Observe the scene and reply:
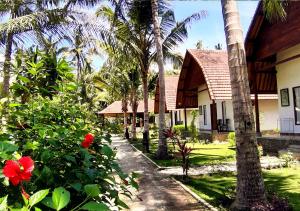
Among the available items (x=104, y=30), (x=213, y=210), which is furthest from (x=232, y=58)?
(x=104, y=30)

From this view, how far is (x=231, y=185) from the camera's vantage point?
927cm

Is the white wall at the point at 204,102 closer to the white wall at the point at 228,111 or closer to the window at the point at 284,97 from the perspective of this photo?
the white wall at the point at 228,111

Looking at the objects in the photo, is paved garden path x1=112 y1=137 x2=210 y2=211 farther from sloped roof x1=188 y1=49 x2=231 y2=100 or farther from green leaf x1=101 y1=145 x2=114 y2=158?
sloped roof x1=188 y1=49 x2=231 y2=100

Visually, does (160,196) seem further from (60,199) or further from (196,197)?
(60,199)

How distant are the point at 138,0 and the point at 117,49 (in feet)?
18.7

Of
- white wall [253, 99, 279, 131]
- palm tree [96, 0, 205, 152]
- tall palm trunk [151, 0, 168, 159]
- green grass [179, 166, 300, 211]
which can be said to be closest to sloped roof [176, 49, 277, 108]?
white wall [253, 99, 279, 131]

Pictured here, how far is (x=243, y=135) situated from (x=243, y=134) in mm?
19

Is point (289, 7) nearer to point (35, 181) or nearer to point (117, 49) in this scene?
point (117, 49)

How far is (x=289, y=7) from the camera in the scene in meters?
14.0

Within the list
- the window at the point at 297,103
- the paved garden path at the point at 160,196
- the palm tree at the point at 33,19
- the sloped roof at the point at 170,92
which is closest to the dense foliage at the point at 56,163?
the paved garden path at the point at 160,196

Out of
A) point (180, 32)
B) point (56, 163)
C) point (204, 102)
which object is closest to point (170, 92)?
point (204, 102)

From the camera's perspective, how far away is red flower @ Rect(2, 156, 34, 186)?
75.0 inches

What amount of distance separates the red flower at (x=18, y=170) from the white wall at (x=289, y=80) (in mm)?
14632

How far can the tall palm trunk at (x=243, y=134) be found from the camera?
21.3 ft
